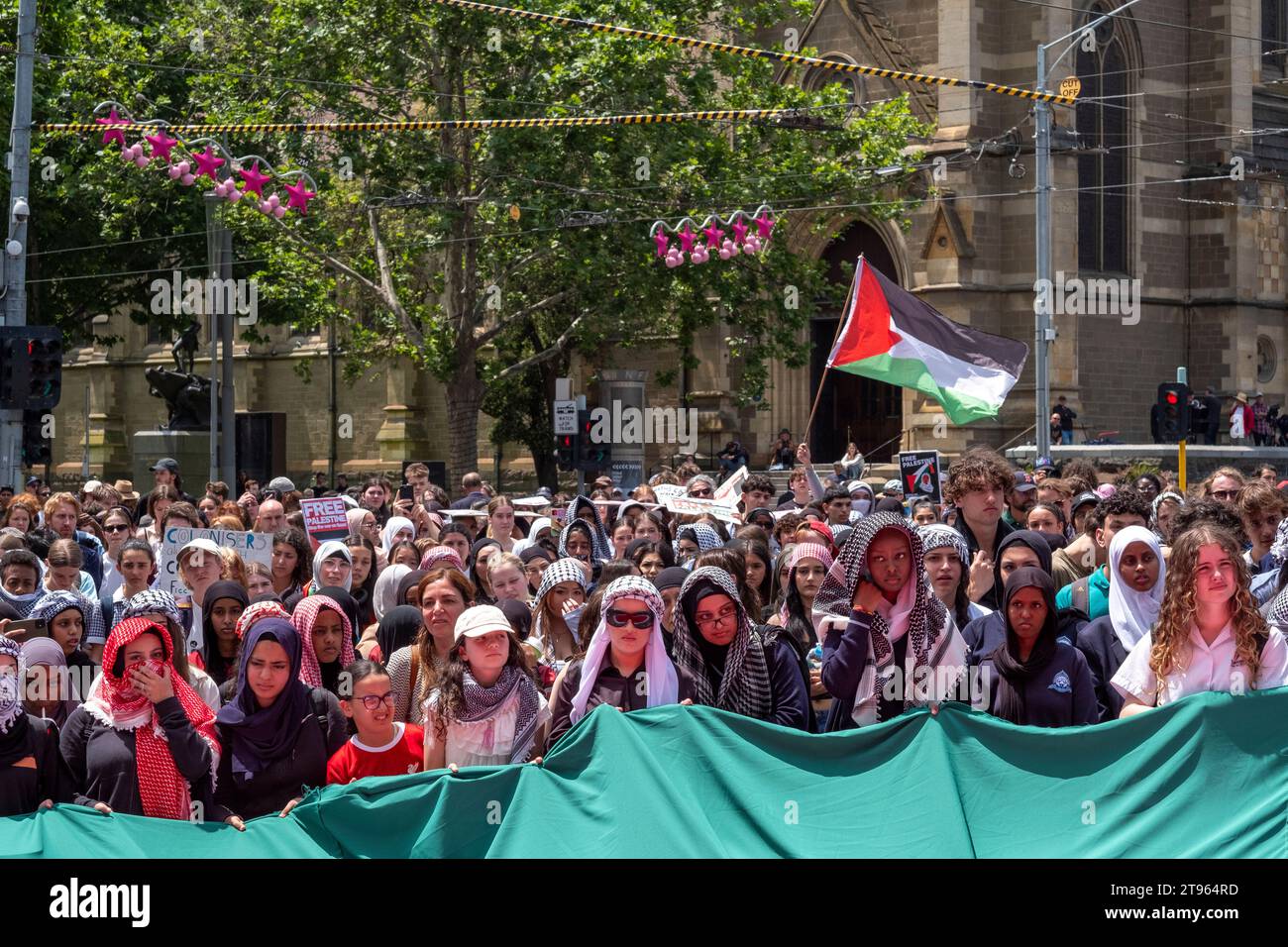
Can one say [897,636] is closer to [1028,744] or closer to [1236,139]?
[1028,744]

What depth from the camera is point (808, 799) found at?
7328 mm

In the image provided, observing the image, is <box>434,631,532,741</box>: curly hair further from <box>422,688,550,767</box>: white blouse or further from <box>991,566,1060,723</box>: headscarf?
<box>991,566,1060,723</box>: headscarf

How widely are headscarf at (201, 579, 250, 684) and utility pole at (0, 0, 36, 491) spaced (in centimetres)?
1366

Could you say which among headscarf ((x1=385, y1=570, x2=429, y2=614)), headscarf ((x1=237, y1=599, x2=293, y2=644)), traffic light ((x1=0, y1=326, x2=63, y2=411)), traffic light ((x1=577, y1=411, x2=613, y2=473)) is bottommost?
headscarf ((x1=385, y1=570, x2=429, y2=614))

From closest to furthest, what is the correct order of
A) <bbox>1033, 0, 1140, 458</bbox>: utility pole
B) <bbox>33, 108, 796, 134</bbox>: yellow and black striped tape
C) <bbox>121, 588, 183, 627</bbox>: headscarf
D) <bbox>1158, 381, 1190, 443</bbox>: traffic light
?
1. <bbox>121, 588, 183, 627</bbox>: headscarf
2. <bbox>33, 108, 796, 134</bbox>: yellow and black striped tape
3. <bbox>1158, 381, 1190, 443</bbox>: traffic light
4. <bbox>1033, 0, 1140, 458</bbox>: utility pole

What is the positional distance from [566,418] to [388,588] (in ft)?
40.9

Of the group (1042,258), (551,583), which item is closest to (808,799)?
(551,583)

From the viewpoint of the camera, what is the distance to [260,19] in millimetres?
33125

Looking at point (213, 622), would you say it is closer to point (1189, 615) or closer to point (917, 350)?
point (1189, 615)

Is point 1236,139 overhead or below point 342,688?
overhead

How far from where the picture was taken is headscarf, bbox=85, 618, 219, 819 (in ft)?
24.0

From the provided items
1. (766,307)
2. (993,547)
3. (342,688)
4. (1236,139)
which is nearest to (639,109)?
(766,307)

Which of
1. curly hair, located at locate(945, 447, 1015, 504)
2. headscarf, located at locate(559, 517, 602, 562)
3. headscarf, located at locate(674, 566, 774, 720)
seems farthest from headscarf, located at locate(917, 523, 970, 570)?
headscarf, located at locate(559, 517, 602, 562)

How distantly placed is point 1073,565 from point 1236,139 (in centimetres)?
3019
